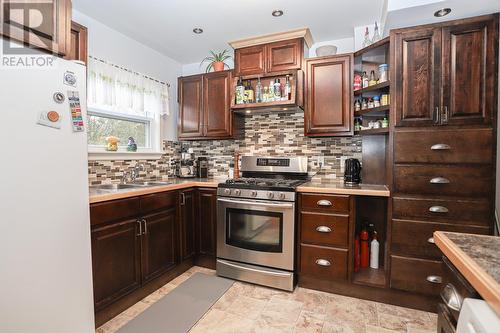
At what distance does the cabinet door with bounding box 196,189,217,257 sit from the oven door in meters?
0.12

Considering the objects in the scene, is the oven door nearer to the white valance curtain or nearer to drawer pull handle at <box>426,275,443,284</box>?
drawer pull handle at <box>426,275,443,284</box>

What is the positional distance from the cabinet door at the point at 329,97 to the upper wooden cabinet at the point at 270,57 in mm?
163

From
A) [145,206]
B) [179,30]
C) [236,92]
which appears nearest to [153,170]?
[145,206]

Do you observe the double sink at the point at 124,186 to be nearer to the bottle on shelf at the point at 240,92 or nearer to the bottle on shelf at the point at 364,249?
the bottle on shelf at the point at 240,92

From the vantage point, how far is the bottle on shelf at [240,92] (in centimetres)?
281

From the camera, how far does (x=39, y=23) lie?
1286mm

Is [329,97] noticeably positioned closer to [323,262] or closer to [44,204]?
[323,262]

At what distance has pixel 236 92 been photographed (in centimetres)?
284

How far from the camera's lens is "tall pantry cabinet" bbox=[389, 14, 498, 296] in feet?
5.89

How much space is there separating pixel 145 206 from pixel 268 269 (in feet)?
3.98

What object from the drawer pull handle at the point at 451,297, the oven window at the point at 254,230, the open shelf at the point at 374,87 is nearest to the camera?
the drawer pull handle at the point at 451,297

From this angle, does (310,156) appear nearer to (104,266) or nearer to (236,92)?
(236,92)

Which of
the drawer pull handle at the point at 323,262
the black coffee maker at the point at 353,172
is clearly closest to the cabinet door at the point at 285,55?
the black coffee maker at the point at 353,172

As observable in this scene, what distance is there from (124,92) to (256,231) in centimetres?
193
